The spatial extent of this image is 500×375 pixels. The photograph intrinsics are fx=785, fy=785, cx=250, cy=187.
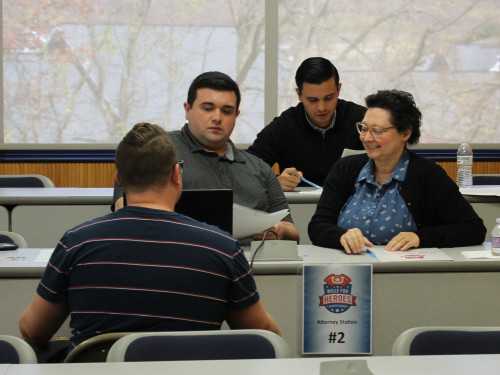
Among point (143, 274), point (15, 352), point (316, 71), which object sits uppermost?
point (316, 71)

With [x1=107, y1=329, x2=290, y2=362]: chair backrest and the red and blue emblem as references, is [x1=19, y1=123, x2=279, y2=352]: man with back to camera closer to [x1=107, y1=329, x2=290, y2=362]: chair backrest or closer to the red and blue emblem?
[x1=107, y1=329, x2=290, y2=362]: chair backrest

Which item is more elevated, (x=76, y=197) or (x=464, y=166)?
(x=464, y=166)

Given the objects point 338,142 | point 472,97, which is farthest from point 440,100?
point 338,142

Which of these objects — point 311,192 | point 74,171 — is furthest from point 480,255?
point 74,171

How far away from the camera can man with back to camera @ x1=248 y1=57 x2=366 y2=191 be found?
14.6ft

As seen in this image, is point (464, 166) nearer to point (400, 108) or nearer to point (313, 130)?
point (313, 130)

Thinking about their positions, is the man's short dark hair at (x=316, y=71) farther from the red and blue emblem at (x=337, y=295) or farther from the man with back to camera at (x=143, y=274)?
the man with back to camera at (x=143, y=274)

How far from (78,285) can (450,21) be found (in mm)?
5292

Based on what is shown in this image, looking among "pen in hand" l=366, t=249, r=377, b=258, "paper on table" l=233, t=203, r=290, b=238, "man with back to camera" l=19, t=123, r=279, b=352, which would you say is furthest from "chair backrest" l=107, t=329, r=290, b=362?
"pen in hand" l=366, t=249, r=377, b=258

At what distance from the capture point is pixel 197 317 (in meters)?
1.96

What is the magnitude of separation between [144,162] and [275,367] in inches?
28.6

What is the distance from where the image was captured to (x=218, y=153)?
11.2 ft

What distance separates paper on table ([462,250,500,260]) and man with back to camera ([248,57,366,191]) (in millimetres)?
1702

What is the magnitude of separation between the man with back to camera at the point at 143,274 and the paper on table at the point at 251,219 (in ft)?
2.54
